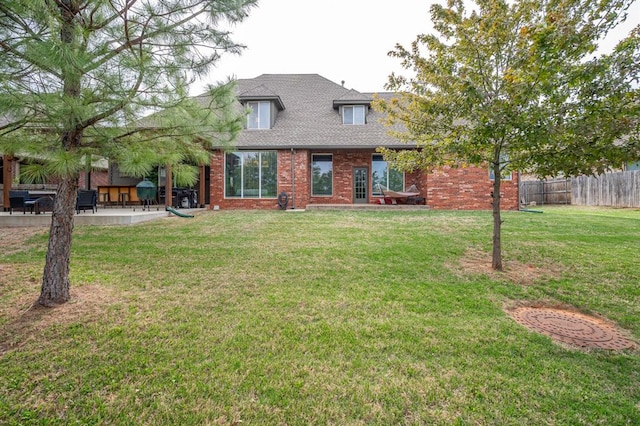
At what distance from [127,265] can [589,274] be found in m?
7.41

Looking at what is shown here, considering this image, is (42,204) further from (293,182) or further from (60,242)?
(293,182)

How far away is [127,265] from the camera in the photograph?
5066 mm

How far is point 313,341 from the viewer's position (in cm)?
285

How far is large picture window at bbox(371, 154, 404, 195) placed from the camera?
589 inches

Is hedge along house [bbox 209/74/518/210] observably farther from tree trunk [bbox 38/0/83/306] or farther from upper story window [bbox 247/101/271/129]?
tree trunk [bbox 38/0/83/306]

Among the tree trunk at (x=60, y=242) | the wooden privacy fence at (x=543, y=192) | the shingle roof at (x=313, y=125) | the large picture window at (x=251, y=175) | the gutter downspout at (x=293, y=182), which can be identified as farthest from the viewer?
the wooden privacy fence at (x=543, y=192)

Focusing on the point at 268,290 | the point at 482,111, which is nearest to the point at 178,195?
the point at 268,290

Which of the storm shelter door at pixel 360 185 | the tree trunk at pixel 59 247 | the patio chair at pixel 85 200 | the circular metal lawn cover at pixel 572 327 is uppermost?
the storm shelter door at pixel 360 185

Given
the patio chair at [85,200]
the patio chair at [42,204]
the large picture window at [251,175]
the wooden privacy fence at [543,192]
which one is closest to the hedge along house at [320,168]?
the large picture window at [251,175]

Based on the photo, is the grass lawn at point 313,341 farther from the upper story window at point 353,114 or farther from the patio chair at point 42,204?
the upper story window at point 353,114

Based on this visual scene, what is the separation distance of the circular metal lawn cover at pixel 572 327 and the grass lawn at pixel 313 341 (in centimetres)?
15

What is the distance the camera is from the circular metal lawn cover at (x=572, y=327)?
2.93 metres

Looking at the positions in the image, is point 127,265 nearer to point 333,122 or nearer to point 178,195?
point 178,195

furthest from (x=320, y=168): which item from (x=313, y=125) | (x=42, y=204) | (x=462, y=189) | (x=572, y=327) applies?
(x=572, y=327)
